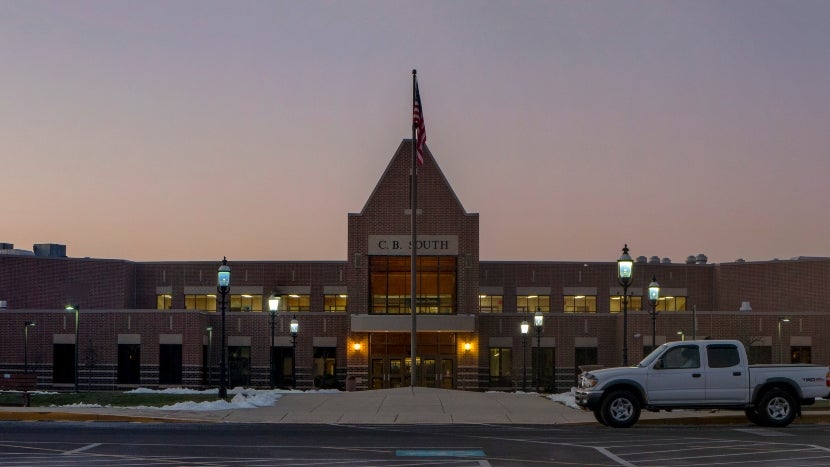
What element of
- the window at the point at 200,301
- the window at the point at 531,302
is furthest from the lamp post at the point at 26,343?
the window at the point at 531,302

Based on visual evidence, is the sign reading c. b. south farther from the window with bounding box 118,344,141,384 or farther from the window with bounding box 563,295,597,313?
the window with bounding box 563,295,597,313

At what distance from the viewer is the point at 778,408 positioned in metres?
27.5

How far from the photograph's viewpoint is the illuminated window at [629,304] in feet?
268

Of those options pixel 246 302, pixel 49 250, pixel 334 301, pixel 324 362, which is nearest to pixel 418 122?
pixel 324 362

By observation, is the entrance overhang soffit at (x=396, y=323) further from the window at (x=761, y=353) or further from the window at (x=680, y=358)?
the window at (x=680, y=358)

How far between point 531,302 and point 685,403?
53913mm

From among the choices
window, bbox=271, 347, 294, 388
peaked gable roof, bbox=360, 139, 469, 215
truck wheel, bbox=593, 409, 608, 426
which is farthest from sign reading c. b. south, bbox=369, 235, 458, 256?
truck wheel, bbox=593, 409, 608, 426

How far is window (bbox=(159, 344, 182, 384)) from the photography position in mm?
65000

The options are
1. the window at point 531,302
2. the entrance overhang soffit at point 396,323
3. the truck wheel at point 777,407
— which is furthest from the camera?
the window at point 531,302

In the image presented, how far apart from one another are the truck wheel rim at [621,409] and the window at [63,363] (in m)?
45.0

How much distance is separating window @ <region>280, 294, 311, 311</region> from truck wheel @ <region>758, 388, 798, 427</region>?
55.6 metres

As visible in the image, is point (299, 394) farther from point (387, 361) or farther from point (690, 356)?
point (387, 361)

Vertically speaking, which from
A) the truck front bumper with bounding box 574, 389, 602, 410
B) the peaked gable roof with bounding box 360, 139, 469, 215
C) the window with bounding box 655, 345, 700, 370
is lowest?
the truck front bumper with bounding box 574, 389, 602, 410

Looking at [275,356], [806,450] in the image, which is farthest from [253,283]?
[806,450]
